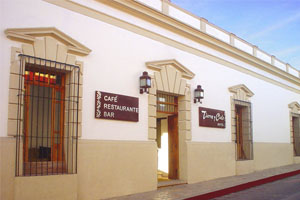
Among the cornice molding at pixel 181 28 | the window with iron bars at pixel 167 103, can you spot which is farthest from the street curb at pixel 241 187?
the cornice molding at pixel 181 28

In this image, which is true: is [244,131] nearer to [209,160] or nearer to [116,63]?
[209,160]

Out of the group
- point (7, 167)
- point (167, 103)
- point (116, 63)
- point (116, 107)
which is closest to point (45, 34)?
point (116, 63)

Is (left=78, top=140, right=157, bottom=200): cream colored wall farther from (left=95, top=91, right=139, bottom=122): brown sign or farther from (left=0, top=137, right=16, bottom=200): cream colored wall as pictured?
(left=0, top=137, right=16, bottom=200): cream colored wall

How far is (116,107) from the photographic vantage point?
26.3ft

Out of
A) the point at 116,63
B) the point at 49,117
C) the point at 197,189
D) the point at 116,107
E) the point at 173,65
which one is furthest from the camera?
the point at 173,65

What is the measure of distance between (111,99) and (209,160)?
4545 millimetres

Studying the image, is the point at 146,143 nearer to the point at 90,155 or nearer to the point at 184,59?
the point at 90,155

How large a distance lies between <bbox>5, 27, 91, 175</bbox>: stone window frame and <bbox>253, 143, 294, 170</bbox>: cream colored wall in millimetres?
8901

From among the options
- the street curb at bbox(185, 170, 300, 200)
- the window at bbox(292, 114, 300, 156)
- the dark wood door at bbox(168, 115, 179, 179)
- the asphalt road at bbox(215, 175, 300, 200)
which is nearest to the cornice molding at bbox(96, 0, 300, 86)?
the dark wood door at bbox(168, 115, 179, 179)

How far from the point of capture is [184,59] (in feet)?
34.4

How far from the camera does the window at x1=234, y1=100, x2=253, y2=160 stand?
43.5ft

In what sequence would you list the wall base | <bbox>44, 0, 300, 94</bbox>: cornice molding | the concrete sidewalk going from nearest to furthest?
<bbox>44, 0, 300, 94</bbox>: cornice molding
the concrete sidewalk
the wall base

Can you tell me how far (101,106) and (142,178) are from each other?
7.25ft

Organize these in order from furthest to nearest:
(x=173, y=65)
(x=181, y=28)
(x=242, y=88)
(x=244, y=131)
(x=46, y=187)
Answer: (x=244, y=131) < (x=242, y=88) < (x=181, y=28) < (x=173, y=65) < (x=46, y=187)
